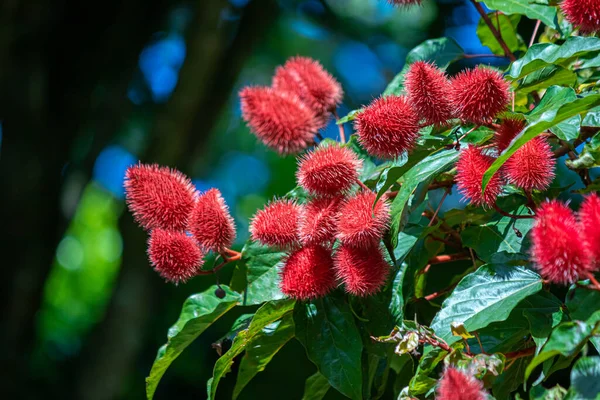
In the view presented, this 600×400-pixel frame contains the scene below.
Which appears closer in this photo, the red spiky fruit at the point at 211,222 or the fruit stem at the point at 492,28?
the red spiky fruit at the point at 211,222

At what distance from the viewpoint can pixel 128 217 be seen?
330 cm

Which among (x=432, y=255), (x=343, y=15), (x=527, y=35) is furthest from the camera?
(x=343, y=15)

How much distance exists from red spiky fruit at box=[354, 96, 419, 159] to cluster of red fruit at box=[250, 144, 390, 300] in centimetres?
5

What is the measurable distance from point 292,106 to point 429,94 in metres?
0.29

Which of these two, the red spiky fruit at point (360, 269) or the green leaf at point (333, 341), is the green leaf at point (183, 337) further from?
the red spiky fruit at point (360, 269)

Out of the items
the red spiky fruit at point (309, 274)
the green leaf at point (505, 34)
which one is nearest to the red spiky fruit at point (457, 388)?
the red spiky fruit at point (309, 274)

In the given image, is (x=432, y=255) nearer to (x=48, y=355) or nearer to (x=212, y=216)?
(x=212, y=216)

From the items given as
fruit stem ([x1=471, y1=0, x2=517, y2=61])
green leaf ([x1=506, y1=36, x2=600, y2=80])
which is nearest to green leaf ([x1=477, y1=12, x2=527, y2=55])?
fruit stem ([x1=471, y1=0, x2=517, y2=61])

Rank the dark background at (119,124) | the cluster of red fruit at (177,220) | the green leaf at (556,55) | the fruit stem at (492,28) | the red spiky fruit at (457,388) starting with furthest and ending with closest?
the dark background at (119,124) → the fruit stem at (492,28) → the cluster of red fruit at (177,220) → the green leaf at (556,55) → the red spiky fruit at (457,388)

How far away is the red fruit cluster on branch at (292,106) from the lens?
105 centimetres

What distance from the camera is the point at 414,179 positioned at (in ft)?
2.68

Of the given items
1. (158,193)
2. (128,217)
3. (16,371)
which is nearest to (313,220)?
(158,193)

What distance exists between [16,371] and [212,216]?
2806 mm

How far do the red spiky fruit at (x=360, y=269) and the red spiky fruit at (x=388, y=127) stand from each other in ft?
0.42
